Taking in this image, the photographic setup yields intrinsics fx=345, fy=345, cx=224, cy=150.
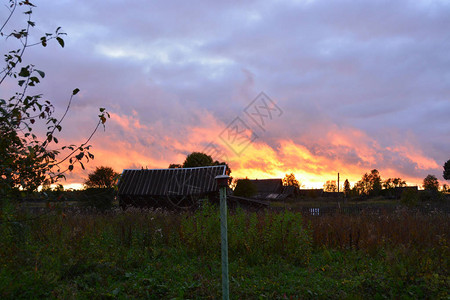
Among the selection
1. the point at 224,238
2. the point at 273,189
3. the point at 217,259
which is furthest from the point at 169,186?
the point at 273,189

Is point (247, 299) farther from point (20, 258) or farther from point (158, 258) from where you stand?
point (20, 258)

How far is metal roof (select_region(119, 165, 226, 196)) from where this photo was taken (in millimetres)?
21359

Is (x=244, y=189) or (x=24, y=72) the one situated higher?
(x=24, y=72)

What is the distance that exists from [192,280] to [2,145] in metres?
3.69

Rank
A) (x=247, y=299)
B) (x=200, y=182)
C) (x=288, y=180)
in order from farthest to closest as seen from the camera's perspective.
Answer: (x=288, y=180) → (x=200, y=182) → (x=247, y=299)

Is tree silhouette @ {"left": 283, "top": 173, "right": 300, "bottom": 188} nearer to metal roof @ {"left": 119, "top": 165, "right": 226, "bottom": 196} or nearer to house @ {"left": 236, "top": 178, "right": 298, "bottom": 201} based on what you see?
house @ {"left": 236, "top": 178, "right": 298, "bottom": 201}

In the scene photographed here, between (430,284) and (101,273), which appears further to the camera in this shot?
(101,273)

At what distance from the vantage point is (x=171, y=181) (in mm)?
22438

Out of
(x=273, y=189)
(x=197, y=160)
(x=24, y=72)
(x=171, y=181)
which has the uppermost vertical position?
(x=197, y=160)

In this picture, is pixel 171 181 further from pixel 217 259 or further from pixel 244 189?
pixel 244 189

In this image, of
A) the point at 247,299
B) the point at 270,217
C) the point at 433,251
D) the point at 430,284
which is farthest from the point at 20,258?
the point at 433,251

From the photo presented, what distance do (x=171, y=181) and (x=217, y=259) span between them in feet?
50.5

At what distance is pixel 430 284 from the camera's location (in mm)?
5512

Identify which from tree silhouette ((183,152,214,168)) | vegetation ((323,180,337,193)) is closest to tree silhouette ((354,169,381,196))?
vegetation ((323,180,337,193))
